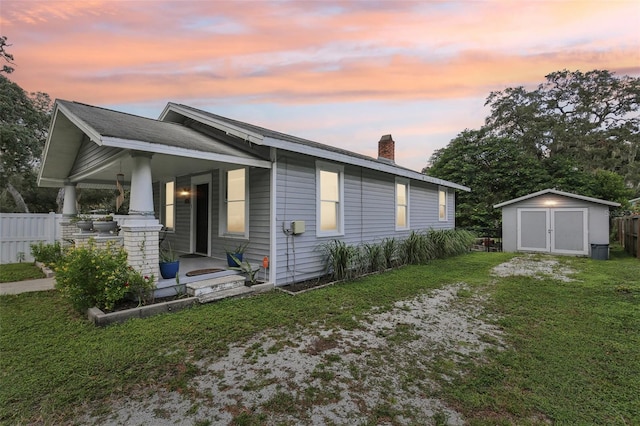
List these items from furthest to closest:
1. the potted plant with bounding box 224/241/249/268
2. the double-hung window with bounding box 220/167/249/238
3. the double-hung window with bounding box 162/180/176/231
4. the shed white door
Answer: the shed white door < the double-hung window with bounding box 162/180/176/231 < the double-hung window with bounding box 220/167/249/238 < the potted plant with bounding box 224/241/249/268

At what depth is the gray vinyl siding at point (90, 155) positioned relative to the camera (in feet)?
18.4

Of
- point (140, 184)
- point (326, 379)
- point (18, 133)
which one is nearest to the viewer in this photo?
point (326, 379)

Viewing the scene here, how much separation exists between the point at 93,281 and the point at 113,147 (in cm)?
228

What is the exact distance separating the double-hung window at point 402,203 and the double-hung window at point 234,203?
5385 millimetres

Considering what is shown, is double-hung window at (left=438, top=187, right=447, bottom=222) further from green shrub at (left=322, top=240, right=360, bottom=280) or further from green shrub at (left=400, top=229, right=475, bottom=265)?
green shrub at (left=322, top=240, right=360, bottom=280)

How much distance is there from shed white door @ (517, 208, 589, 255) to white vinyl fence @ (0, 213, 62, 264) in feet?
56.1

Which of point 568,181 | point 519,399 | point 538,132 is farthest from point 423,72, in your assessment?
point 538,132

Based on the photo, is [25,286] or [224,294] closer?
[224,294]

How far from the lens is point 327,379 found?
2682 mm

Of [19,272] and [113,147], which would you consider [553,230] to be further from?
[19,272]

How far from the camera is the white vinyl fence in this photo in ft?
29.8

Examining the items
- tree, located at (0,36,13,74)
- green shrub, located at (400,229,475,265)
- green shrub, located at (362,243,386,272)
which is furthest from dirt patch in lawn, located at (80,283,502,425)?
tree, located at (0,36,13,74)

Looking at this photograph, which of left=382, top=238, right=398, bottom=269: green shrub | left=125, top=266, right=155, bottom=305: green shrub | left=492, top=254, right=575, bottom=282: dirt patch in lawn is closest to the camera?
left=125, top=266, right=155, bottom=305: green shrub

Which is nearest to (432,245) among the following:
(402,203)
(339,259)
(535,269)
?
(402,203)
